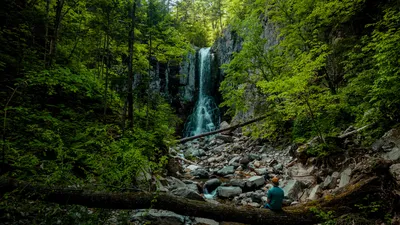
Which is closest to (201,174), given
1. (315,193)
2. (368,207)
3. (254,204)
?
(254,204)

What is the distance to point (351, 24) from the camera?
11133mm

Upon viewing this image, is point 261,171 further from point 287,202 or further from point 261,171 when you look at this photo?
point 287,202

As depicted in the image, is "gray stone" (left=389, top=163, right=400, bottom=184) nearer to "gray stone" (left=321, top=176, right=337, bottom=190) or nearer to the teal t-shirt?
"gray stone" (left=321, top=176, right=337, bottom=190)

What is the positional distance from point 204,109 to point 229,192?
1910 cm

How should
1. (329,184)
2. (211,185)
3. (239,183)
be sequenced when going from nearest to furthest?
(329,184)
(239,183)
(211,185)

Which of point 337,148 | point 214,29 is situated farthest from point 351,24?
point 214,29

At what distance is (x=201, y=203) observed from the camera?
399cm

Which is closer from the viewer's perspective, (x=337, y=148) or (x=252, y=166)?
(x=337, y=148)

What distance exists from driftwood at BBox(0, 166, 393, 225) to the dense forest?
0.16 meters

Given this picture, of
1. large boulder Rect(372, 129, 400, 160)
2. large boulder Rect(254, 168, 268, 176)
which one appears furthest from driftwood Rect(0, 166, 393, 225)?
large boulder Rect(254, 168, 268, 176)

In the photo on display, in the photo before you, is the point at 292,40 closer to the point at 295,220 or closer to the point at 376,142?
the point at 376,142

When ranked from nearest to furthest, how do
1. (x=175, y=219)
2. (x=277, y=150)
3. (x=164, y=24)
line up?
(x=175, y=219)
(x=164, y=24)
(x=277, y=150)

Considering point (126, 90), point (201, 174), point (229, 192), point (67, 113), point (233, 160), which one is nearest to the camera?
point (67, 113)

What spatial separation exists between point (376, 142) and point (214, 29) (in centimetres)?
3356
